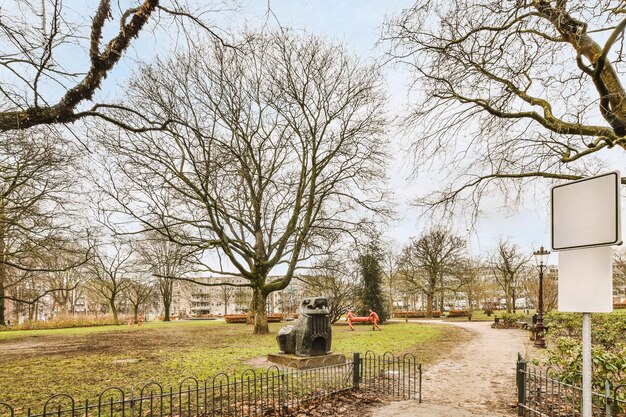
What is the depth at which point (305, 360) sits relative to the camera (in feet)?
35.6

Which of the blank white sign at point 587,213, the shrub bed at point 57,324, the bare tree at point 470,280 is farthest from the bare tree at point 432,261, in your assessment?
the blank white sign at point 587,213

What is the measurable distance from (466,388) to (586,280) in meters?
7.66

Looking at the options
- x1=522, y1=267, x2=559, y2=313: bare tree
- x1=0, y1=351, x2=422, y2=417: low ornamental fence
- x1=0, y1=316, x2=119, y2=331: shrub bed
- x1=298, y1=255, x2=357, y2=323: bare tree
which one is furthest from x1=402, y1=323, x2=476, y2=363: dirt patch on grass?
x1=0, y1=316, x2=119, y2=331: shrub bed

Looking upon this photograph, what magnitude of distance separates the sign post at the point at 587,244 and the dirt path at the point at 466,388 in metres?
5.05

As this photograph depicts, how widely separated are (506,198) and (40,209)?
18541 mm

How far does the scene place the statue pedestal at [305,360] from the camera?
1080 centimetres

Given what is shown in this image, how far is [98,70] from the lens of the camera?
15.4 ft

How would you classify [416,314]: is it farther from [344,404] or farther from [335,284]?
[344,404]

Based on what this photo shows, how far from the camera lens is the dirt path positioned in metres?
7.19

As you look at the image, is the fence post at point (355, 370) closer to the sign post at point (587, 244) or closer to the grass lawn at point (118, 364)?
the grass lawn at point (118, 364)

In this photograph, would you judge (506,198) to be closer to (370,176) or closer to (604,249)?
(604,249)

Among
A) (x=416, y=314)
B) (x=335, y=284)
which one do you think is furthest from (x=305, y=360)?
(x=416, y=314)

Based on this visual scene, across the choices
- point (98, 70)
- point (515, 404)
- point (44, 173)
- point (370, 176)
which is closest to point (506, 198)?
point (515, 404)

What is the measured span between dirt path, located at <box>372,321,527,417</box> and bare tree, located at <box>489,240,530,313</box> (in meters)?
26.6
